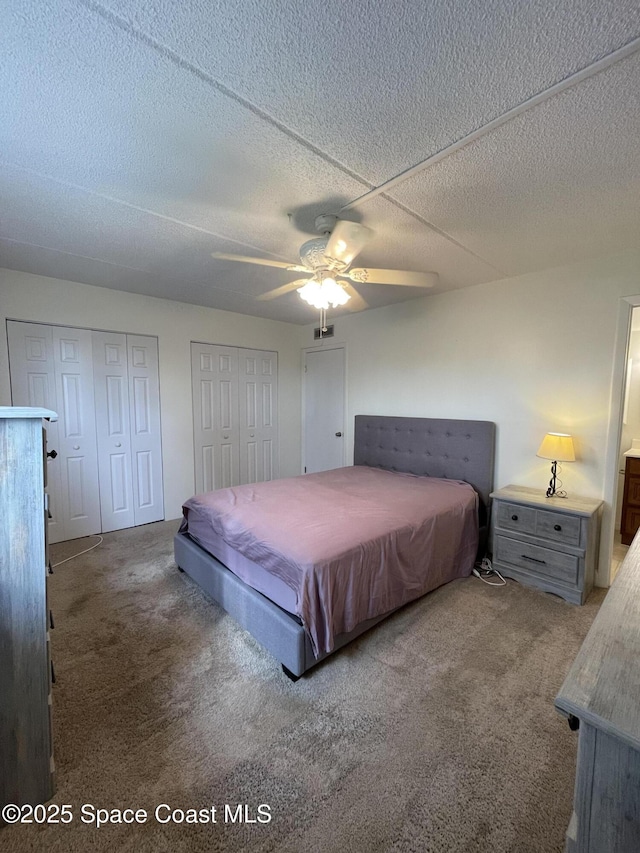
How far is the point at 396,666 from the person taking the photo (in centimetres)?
184

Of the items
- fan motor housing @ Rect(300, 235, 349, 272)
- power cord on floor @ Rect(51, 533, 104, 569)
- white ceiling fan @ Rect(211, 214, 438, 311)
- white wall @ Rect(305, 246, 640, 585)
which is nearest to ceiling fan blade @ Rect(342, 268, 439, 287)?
white ceiling fan @ Rect(211, 214, 438, 311)

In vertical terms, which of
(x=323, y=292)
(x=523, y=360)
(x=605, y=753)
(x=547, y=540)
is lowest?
(x=547, y=540)

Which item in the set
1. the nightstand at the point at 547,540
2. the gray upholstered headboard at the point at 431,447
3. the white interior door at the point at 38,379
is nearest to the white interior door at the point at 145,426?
the white interior door at the point at 38,379

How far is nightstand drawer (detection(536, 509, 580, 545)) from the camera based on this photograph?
241 cm

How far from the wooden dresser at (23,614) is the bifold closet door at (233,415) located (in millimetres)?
3037

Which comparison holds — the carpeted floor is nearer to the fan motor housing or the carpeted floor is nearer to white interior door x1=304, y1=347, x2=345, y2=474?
the fan motor housing

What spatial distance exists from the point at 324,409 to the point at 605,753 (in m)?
4.23

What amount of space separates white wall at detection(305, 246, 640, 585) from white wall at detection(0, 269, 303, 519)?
5.01ft

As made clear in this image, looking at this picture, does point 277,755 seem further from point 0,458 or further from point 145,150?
point 145,150

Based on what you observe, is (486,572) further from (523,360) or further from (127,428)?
(127,428)

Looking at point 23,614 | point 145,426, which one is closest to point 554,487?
point 23,614

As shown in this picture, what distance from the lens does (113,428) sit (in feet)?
11.8

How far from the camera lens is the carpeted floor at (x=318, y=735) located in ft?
3.78

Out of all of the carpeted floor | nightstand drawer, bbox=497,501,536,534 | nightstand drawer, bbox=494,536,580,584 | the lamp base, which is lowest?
the carpeted floor
